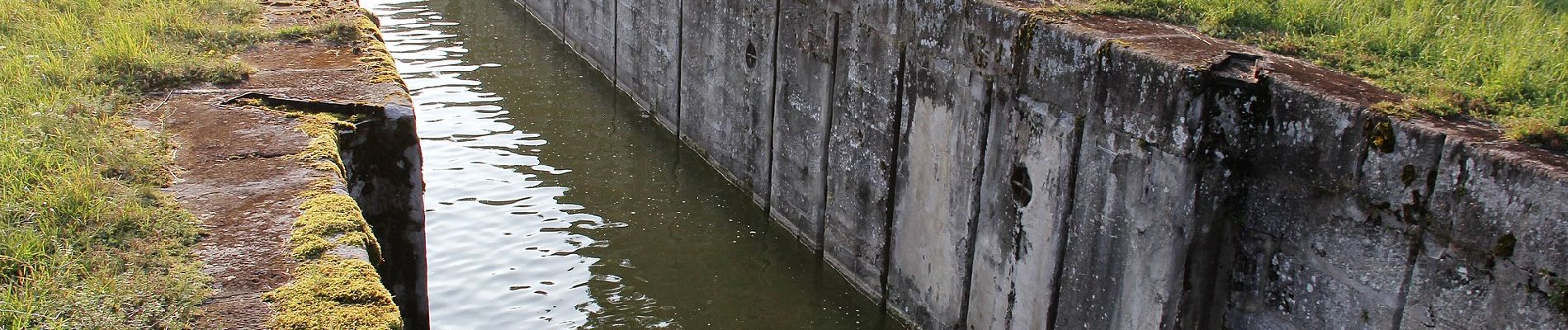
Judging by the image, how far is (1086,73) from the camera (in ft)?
18.2

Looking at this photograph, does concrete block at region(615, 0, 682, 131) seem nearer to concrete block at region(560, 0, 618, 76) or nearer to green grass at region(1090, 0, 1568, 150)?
concrete block at region(560, 0, 618, 76)

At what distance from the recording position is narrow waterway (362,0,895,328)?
7582mm

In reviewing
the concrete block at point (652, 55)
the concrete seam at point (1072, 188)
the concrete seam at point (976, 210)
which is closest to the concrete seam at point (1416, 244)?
the concrete seam at point (1072, 188)

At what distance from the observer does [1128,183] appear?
210 inches

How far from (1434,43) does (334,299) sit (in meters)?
4.43

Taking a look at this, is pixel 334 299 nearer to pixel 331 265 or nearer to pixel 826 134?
pixel 331 265

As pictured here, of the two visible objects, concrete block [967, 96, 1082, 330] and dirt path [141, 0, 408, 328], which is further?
concrete block [967, 96, 1082, 330]

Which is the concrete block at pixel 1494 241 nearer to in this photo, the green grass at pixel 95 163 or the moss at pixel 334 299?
the moss at pixel 334 299

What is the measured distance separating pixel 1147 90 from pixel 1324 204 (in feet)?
2.82

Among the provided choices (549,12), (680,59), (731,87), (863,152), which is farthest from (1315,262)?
(549,12)

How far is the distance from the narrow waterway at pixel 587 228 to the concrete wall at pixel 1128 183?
1.83ft

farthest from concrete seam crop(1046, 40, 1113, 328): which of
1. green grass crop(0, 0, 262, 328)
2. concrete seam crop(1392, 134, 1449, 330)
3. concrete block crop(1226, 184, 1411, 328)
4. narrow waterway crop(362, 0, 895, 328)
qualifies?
green grass crop(0, 0, 262, 328)

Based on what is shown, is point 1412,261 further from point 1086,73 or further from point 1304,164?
point 1086,73

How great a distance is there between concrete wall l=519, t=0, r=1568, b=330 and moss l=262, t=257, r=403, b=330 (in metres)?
3.11
